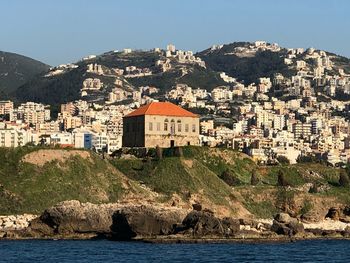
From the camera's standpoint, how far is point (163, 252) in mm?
68562

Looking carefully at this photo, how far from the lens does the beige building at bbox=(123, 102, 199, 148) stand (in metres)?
119

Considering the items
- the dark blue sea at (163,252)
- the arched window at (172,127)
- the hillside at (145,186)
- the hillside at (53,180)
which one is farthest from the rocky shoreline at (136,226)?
the arched window at (172,127)

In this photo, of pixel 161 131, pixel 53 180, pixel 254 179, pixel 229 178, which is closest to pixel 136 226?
pixel 53 180

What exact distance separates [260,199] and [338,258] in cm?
3042

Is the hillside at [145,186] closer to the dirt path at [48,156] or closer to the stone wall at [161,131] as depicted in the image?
the dirt path at [48,156]

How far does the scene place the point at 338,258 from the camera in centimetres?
6869

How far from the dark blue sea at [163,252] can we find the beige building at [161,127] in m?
42.6

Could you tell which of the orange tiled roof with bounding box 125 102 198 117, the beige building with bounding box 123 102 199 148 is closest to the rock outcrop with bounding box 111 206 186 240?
the beige building with bounding box 123 102 199 148

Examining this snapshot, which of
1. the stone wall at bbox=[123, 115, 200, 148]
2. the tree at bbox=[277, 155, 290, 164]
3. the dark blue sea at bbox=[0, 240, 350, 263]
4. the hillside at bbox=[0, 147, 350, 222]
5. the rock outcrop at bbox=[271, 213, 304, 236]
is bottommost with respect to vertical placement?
the dark blue sea at bbox=[0, 240, 350, 263]

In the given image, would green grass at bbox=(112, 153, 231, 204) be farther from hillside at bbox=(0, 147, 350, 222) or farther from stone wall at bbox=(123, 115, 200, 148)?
stone wall at bbox=(123, 115, 200, 148)

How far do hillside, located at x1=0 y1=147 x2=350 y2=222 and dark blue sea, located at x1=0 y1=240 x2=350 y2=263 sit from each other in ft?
33.9

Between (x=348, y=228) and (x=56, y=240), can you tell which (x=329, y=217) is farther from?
(x=56, y=240)

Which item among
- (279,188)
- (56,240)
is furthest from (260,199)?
(56,240)

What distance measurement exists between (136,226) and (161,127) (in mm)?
42612
